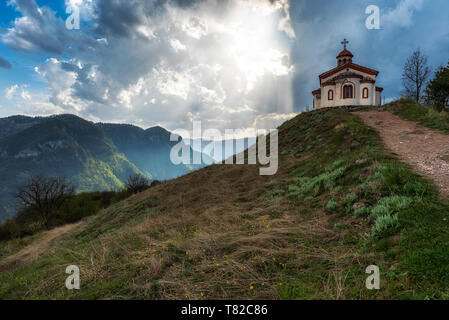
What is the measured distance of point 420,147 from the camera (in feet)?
30.9

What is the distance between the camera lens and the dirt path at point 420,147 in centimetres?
621

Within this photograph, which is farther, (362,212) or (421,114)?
(421,114)

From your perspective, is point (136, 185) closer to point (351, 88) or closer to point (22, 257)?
point (22, 257)

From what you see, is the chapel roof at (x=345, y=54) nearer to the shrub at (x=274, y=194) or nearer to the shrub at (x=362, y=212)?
the shrub at (x=274, y=194)

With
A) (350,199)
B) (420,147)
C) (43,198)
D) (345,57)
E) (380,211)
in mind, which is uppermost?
(345,57)

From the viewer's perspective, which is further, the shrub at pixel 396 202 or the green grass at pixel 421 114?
the green grass at pixel 421 114

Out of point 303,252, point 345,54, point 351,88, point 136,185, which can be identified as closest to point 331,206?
point 303,252

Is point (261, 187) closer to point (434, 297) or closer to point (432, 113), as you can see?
point (434, 297)

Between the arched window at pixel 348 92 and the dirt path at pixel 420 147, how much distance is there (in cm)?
1339

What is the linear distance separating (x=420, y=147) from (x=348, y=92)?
22144mm

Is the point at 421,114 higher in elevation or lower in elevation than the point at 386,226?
higher

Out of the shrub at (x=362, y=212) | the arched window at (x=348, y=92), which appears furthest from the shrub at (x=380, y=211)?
the arched window at (x=348, y=92)

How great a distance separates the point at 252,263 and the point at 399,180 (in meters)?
4.84

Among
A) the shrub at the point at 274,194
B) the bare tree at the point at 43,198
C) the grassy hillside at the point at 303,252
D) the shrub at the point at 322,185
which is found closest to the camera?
the grassy hillside at the point at 303,252
